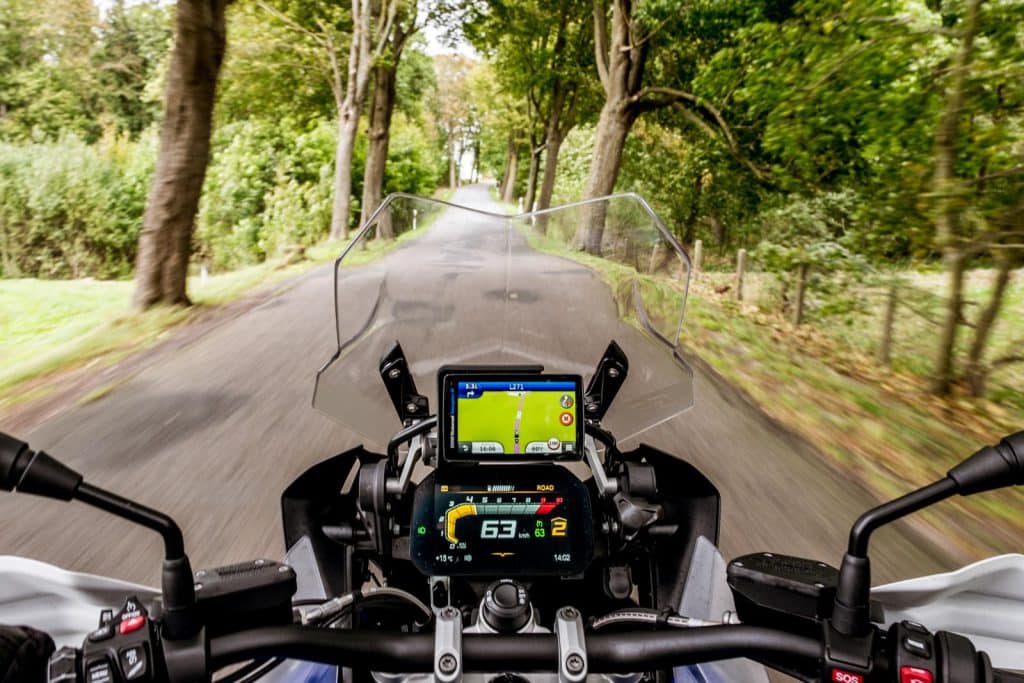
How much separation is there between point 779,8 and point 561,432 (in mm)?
11066

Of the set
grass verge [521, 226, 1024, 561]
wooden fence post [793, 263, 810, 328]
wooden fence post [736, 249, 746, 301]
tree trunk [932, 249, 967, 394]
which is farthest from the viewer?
wooden fence post [736, 249, 746, 301]

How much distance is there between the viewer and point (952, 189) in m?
6.20

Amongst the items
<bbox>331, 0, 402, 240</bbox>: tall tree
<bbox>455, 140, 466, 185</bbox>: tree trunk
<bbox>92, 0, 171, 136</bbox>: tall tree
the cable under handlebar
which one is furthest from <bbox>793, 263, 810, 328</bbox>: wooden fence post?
<bbox>455, 140, 466, 185</bbox>: tree trunk

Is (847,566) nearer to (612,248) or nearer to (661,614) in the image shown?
(661,614)

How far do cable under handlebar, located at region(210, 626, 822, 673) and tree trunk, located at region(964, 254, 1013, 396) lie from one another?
21.2ft

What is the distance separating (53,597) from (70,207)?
24265mm

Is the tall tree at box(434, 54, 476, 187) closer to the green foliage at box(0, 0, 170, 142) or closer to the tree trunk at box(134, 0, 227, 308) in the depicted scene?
the green foliage at box(0, 0, 170, 142)

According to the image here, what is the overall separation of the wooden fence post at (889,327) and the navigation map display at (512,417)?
7520 millimetres

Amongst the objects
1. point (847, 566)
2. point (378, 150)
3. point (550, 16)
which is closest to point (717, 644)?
point (847, 566)

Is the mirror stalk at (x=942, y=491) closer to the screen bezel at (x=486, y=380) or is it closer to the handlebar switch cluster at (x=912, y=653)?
the handlebar switch cluster at (x=912, y=653)

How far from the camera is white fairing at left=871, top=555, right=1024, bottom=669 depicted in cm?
152

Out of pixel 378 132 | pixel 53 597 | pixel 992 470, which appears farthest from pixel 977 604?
pixel 378 132

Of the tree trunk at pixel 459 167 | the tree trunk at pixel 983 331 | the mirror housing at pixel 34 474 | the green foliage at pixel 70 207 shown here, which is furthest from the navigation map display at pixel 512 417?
the tree trunk at pixel 459 167

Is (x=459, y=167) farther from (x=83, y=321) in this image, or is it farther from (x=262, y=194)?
(x=83, y=321)
